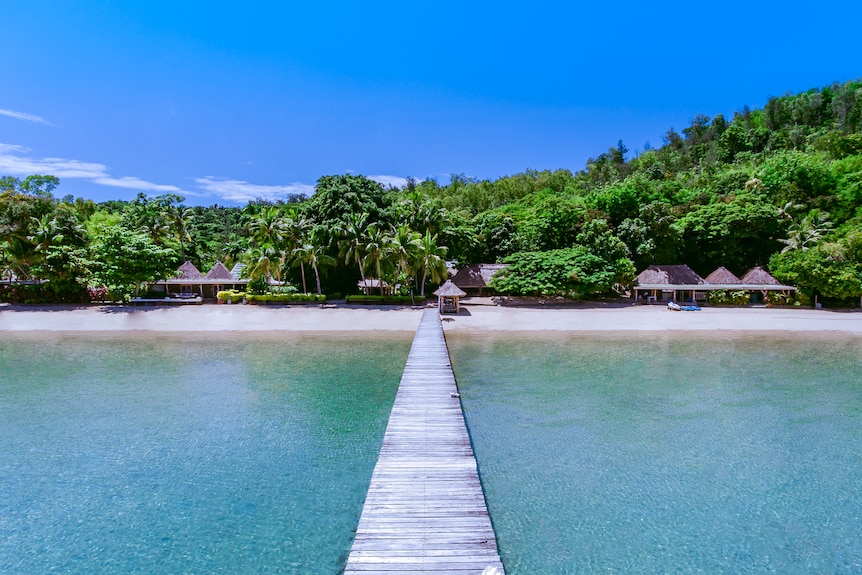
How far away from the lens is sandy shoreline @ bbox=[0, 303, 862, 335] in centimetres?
2555

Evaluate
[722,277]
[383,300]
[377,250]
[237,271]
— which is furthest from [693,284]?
[237,271]

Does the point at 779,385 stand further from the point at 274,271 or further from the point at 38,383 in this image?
the point at 274,271

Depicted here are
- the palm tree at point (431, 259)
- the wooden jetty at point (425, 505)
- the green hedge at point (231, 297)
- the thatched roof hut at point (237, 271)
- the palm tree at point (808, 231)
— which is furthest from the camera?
the thatched roof hut at point (237, 271)

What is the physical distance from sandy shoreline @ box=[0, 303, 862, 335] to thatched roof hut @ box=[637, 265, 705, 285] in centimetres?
370

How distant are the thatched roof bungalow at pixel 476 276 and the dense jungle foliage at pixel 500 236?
63.6 inches

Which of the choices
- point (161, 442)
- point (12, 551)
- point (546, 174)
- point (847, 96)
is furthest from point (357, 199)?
point (847, 96)

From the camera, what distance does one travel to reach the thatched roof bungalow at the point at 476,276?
37.4m

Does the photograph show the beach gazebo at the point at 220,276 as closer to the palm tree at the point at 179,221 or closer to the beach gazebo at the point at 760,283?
the palm tree at the point at 179,221

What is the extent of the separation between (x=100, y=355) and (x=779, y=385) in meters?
25.4

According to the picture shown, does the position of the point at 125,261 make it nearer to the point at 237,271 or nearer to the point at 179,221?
the point at 237,271

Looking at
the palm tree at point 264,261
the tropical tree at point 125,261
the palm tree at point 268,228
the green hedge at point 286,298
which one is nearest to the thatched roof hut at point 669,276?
the green hedge at point 286,298

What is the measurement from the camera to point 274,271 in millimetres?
33688

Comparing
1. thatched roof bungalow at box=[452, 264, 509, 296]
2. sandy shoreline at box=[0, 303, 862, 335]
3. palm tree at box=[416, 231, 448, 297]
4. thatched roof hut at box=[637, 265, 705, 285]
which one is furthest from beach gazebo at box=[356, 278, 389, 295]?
thatched roof hut at box=[637, 265, 705, 285]

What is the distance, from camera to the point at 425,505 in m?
7.17
